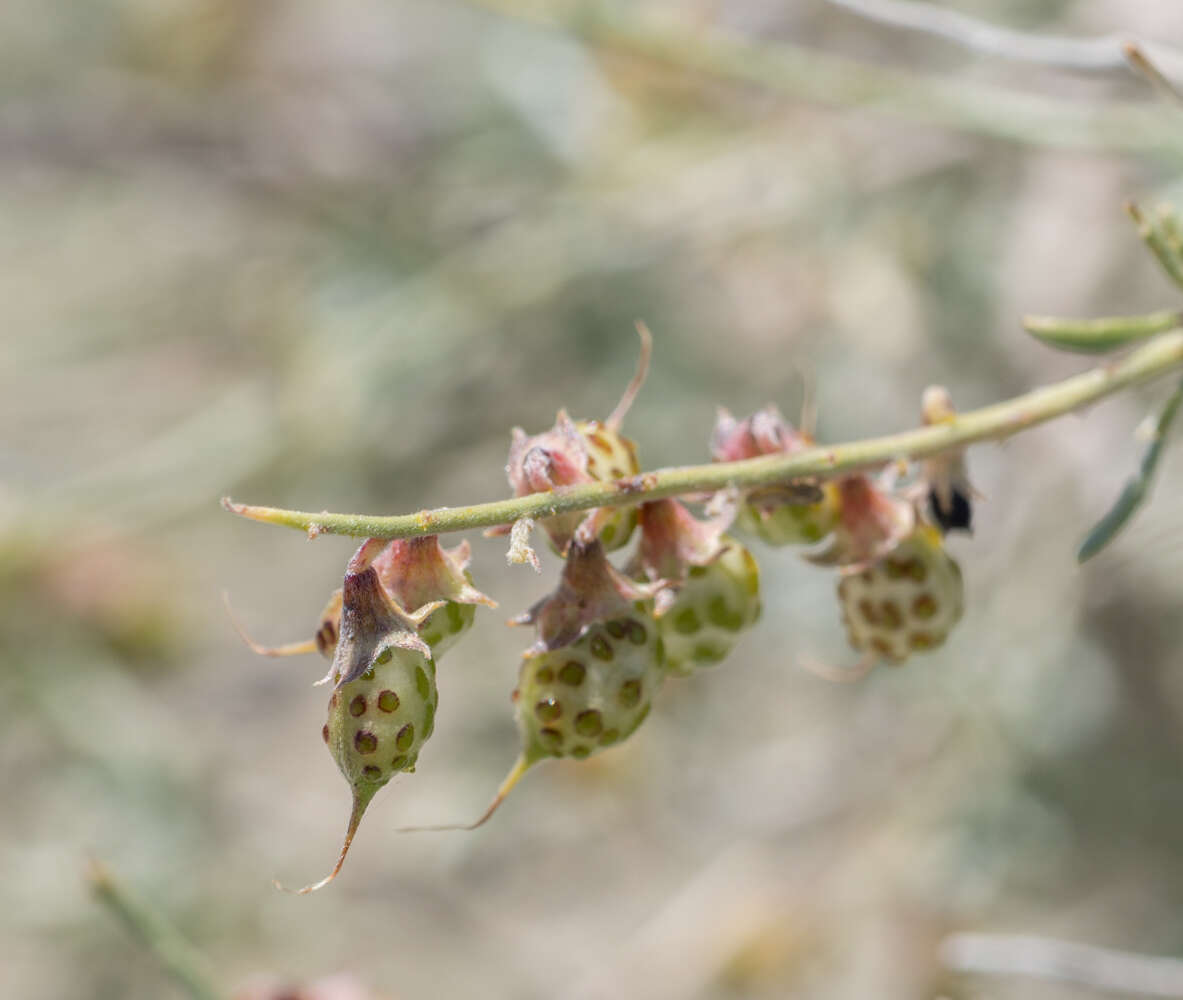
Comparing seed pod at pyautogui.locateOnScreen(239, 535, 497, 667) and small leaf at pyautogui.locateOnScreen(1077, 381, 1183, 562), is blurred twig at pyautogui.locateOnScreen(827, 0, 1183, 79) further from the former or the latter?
seed pod at pyautogui.locateOnScreen(239, 535, 497, 667)

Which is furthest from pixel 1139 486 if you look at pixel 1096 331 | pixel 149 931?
pixel 149 931

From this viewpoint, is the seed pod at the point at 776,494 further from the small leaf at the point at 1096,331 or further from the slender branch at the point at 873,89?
the slender branch at the point at 873,89

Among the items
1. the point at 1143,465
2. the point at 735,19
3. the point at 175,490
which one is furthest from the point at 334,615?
the point at 735,19

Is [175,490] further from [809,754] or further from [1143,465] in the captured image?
[1143,465]

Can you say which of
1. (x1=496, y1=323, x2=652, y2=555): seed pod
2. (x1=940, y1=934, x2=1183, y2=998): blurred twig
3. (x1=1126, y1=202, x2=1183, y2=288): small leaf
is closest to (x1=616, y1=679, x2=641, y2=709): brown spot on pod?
(x1=496, y1=323, x2=652, y2=555): seed pod

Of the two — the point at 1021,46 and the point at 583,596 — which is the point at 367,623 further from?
the point at 1021,46
